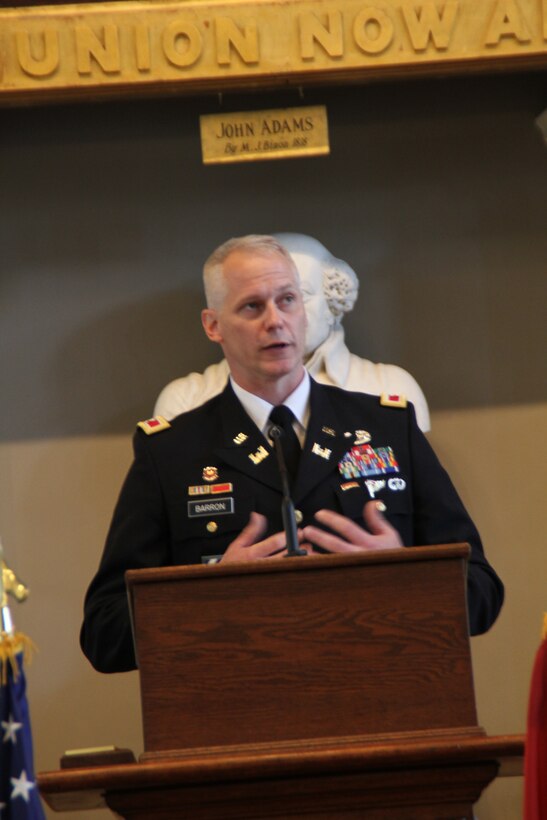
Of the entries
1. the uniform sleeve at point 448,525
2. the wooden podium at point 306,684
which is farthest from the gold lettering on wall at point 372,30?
the wooden podium at point 306,684

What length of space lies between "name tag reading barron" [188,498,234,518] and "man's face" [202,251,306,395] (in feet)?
0.89

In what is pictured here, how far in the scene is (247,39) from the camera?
440 centimetres

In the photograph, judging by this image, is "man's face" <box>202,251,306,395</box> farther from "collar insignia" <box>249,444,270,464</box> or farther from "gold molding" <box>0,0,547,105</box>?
"gold molding" <box>0,0,547,105</box>

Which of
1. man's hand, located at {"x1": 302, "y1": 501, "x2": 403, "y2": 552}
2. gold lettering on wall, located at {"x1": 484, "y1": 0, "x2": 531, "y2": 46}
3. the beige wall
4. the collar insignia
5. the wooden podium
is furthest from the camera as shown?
the beige wall

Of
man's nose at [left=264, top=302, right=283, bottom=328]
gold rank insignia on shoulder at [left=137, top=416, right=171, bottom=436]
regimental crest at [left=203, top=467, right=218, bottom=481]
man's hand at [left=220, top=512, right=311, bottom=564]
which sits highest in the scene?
man's nose at [left=264, top=302, right=283, bottom=328]

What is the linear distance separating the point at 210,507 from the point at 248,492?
9cm

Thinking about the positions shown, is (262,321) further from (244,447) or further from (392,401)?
(392,401)

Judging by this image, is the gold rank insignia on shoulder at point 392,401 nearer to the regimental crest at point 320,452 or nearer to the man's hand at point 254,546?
the regimental crest at point 320,452

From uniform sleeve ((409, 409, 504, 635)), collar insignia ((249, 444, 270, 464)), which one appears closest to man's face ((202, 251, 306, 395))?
collar insignia ((249, 444, 270, 464))

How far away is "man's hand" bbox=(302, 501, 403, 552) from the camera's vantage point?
2.59 meters

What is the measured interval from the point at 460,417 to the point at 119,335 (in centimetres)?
124

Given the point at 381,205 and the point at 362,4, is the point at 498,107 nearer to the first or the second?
the point at 381,205

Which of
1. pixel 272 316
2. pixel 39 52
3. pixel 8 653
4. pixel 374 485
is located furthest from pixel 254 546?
pixel 39 52

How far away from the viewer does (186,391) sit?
4766 millimetres
